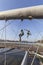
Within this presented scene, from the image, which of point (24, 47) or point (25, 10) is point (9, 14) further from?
point (24, 47)

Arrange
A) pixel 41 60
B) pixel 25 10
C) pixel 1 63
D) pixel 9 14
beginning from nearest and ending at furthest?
1. pixel 25 10
2. pixel 9 14
3. pixel 1 63
4. pixel 41 60

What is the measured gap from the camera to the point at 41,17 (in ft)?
5.26

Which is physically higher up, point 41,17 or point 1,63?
point 41,17

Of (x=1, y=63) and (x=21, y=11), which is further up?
(x=21, y=11)

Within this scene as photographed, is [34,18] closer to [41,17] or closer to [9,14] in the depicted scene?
[41,17]

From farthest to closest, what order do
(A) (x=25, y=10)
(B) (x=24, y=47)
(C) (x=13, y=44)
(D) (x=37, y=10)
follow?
(C) (x=13, y=44) < (B) (x=24, y=47) < (A) (x=25, y=10) < (D) (x=37, y=10)

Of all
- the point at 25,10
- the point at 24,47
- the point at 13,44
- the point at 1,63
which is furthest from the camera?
the point at 13,44

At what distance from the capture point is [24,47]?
5.84 meters

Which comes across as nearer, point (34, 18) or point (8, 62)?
point (34, 18)

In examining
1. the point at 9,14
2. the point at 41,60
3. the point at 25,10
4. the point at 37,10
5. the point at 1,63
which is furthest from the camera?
the point at 41,60

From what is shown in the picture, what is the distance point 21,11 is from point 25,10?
2.1 inches

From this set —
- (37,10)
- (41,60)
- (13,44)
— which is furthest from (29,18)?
(13,44)

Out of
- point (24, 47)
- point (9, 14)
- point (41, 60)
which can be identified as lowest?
point (41, 60)

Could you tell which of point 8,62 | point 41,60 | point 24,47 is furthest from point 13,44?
point 8,62
